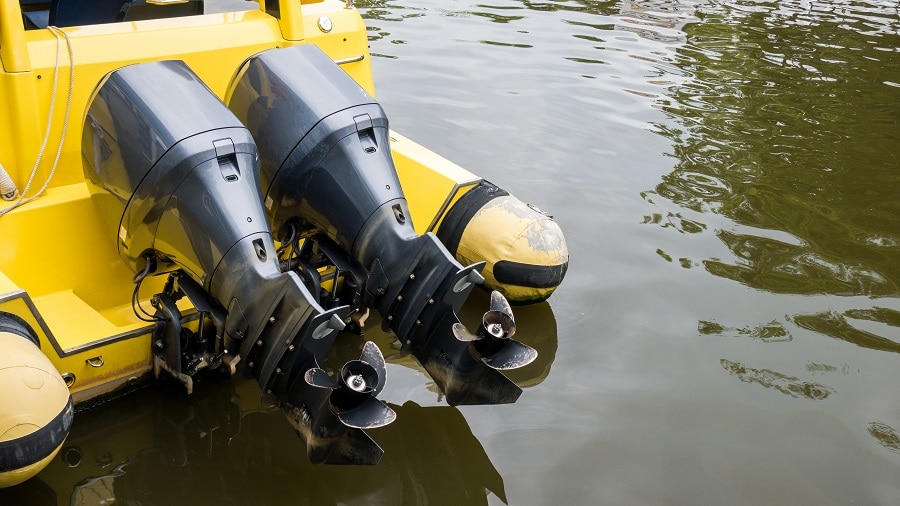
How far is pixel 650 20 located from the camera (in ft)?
25.6

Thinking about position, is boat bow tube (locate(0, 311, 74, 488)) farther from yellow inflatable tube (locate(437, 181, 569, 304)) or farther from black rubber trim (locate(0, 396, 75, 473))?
yellow inflatable tube (locate(437, 181, 569, 304))

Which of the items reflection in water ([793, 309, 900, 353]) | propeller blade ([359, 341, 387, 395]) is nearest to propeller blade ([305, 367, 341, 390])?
propeller blade ([359, 341, 387, 395])

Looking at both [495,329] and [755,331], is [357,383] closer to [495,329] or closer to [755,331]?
[495,329]

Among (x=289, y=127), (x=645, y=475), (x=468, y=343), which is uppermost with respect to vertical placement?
(x=289, y=127)

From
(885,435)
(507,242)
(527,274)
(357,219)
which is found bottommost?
(885,435)

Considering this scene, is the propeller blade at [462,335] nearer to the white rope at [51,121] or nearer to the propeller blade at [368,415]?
the propeller blade at [368,415]

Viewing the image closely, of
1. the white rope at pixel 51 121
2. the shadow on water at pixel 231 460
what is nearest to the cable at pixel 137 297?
the shadow on water at pixel 231 460

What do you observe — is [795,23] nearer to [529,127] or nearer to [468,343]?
[529,127]

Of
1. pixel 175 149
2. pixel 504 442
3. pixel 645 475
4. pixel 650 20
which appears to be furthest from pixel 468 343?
pixel 650 20

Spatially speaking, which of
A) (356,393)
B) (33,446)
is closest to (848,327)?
(356,393)

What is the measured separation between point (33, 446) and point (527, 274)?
5.40 feet

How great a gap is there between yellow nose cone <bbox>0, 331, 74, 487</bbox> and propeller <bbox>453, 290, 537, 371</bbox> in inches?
38.5

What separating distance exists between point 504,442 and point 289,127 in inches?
43.1

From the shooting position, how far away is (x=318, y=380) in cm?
219
